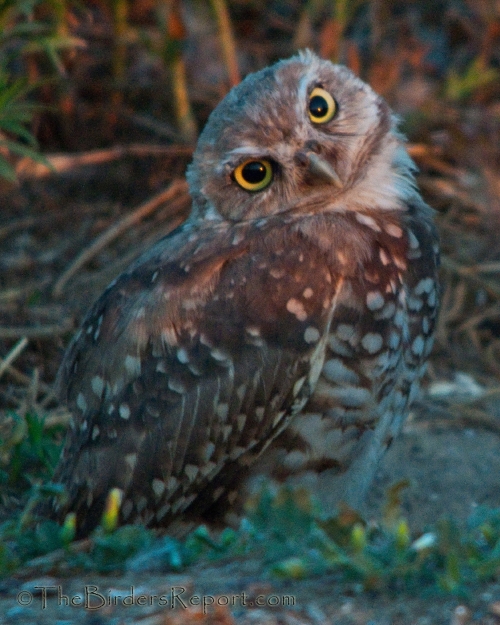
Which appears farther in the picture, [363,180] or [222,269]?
[363,180]

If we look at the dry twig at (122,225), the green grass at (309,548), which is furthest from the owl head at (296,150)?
the dry twig at (122,225)

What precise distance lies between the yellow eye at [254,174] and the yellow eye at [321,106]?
0.74ft

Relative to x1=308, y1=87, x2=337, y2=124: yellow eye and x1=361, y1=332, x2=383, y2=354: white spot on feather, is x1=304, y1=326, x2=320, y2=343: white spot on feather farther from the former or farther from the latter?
x1=308, y1=87, x2=337, y2=124: yellow eye

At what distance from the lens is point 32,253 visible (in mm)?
5871

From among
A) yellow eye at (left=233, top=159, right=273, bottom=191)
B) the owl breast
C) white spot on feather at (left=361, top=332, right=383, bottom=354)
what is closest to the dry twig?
yellow eye at (left=233, top=159, right=273, bottom=191)

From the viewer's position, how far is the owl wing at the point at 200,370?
9.76 ft

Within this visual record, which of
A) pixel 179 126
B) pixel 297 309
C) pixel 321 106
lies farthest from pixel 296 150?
pixel 179 126

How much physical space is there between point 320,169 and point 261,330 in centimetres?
56

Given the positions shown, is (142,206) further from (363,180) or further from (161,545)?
(161,545)

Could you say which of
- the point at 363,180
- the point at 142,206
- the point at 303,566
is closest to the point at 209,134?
the point at 363,180

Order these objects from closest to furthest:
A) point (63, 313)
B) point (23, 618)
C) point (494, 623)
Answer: point (494, 623) → point (23, 618) → point (63, 313)

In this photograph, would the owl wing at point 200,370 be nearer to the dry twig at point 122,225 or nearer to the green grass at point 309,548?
the green grass at point 309,548

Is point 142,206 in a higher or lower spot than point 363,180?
lower

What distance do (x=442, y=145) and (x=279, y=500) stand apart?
13.8ft
